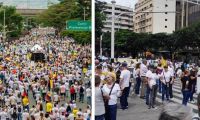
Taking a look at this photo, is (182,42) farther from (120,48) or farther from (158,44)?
(120,48)

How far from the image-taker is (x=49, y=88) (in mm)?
20750

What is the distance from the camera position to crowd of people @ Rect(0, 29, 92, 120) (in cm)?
1360

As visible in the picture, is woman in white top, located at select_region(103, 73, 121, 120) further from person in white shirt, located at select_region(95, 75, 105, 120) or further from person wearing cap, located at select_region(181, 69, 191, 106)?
person wearing cap, located at select_region(181, 69, 191, 106)

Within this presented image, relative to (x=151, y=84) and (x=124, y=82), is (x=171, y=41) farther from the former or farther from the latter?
(x=124, y=82)

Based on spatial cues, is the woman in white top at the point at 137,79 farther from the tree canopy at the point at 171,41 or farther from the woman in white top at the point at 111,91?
the tree canopy at the point at 171,41

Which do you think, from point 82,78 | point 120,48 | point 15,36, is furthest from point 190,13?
point 82,78

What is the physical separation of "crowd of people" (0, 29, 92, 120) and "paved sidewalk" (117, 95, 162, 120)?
152cm

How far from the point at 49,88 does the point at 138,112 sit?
1225 centimetres

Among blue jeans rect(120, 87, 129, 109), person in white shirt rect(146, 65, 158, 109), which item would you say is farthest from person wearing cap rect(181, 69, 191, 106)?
blue jeans rect(120, 87, 129, 109)

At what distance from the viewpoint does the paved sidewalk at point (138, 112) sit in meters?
8.34

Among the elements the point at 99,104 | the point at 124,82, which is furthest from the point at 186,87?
the point at 99,104

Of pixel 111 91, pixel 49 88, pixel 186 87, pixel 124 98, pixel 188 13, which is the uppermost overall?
pixel 188 13

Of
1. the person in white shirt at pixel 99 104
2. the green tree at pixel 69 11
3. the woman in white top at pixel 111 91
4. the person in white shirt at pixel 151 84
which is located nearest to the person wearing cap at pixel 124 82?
the person in white shirt at pixel 151 84

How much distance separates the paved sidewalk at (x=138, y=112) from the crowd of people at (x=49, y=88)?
1.52 metres
